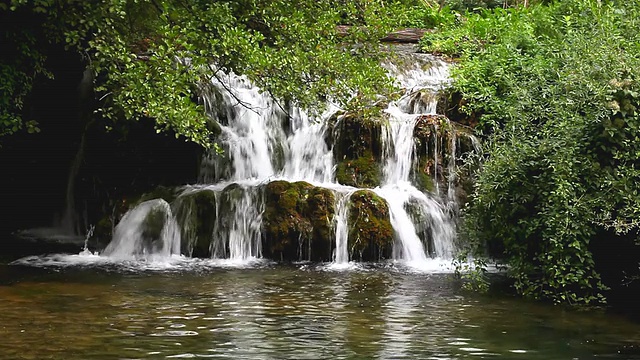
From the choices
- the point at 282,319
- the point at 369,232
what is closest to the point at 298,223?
the point at 369,232

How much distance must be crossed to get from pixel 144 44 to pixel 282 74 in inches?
203

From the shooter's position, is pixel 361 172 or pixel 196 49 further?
pixel 361 172

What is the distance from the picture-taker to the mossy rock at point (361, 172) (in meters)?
14.0

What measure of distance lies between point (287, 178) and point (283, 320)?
6580 millimetres

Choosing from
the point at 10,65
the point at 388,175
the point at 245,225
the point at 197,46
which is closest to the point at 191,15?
the point at 197,46

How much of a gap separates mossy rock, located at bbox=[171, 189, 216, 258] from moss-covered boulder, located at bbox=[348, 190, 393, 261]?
2.35 m

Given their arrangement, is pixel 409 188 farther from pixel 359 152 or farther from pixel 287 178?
pixel 287 178

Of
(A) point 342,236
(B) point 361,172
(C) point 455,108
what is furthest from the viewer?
(C) point 455,108

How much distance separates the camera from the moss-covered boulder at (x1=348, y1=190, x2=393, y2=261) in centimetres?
1256

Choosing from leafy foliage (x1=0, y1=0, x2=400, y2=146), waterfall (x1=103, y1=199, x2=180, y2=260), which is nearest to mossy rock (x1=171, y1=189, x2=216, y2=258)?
waterfall (x1=103, y1=199, x2=180, y2=260)

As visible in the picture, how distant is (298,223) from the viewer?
12844 millimetres

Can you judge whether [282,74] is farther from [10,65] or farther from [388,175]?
[10,65]

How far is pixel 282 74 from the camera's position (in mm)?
12055

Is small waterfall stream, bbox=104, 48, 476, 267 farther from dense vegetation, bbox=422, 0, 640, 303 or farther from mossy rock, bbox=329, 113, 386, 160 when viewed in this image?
dense vegetation, bbox=422, 0, 640, 303
